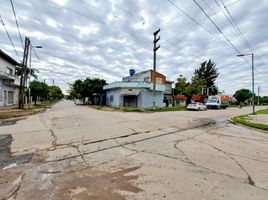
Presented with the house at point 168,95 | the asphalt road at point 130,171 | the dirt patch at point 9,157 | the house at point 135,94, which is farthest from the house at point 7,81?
the house at point 168,95

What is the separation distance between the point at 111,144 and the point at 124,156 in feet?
5.34

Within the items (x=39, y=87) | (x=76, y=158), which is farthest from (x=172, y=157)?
(x=39, y=87)

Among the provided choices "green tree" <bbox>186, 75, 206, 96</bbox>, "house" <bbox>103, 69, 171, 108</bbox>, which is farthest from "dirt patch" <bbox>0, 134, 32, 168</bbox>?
"green tree" <bbox>186, 75, 206, 96</bbox>

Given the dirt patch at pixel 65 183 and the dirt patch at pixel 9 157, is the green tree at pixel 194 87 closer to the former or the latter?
the dirt patch at pixel 9 157

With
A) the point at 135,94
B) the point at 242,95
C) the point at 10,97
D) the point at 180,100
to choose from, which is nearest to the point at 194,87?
the point at 180,100

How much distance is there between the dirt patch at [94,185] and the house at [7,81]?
29302 millimetres

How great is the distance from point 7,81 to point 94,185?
1342 inches

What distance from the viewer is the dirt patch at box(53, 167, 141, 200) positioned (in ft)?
11.5

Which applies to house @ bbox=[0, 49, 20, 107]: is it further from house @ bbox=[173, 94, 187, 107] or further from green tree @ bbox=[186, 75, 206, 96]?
green tree @ bbox=[186, 75, 206, 96]

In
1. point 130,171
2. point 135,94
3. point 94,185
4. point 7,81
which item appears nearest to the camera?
Result: point 94,185

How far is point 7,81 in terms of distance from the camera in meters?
31.6

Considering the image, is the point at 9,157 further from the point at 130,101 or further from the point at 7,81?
the point at 7,81

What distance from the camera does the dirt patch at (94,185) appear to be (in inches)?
138

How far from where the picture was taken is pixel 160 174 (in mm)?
4520
